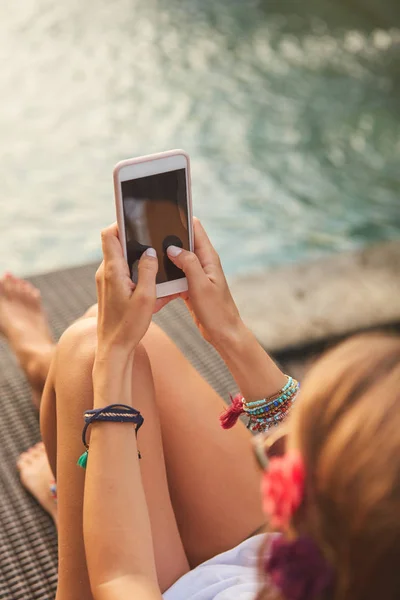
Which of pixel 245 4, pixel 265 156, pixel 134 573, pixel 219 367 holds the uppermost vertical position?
pixel 245 4

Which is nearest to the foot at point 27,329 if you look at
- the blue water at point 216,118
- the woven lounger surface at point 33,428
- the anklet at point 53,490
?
the woven lounger surface at point 33,428

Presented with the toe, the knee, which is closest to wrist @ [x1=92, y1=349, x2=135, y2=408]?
the knee

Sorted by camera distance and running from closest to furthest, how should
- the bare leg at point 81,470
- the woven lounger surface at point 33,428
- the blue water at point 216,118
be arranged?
the bare leg at point 81,470 → the woven lounger surface at point 33,428 → the blue water at point 216,118

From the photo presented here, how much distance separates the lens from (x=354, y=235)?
2857 millimetres

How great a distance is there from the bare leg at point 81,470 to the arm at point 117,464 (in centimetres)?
8

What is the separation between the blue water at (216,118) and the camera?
2.81m

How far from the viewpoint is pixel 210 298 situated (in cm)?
104

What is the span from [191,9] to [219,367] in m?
3.05

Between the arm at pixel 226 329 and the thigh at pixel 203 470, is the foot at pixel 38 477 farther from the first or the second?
the arm at pixel 226 329

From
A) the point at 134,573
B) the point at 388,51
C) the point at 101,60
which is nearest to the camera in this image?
the point at 134,573

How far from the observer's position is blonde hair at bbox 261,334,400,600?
0.59 meters

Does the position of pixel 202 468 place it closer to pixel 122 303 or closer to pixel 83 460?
pixel 83 460

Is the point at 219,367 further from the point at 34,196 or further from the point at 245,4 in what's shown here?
the point at 245,4

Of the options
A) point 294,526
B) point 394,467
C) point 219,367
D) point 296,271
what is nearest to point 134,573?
point 294,526
